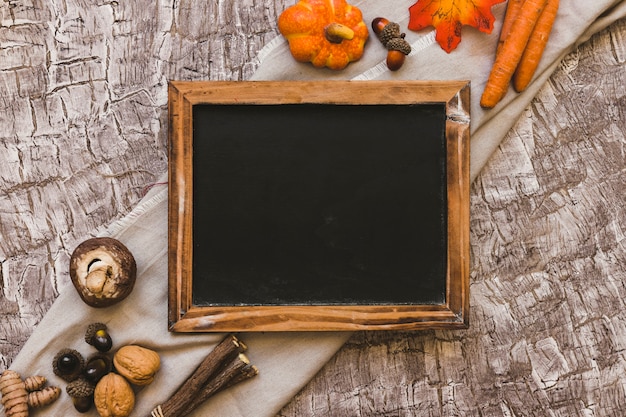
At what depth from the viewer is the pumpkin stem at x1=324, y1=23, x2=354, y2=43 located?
4.21ft

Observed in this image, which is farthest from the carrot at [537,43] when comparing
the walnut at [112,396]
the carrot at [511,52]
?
the walnut at [112,396]

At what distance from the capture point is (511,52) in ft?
4.38

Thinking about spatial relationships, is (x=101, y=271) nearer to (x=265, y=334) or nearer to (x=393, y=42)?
(x=265, y=334)

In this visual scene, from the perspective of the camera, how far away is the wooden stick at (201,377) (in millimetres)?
1340

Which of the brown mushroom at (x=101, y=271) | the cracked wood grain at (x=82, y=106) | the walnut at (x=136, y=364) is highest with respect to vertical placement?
the cracked wood grain at (x=82, y=106)

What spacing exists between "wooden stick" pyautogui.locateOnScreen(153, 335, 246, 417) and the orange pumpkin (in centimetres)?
63

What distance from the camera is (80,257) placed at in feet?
4.27

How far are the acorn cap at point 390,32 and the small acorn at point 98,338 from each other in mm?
881

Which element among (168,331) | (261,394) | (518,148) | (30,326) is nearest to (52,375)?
(30,326)

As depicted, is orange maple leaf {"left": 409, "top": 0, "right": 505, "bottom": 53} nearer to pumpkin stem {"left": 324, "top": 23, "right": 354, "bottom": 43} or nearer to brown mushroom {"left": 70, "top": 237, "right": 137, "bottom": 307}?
pumpkin stem {"left": 324, "top": 23, "right": 354, "bottom": 43}

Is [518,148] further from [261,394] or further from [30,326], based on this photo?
[30,326]

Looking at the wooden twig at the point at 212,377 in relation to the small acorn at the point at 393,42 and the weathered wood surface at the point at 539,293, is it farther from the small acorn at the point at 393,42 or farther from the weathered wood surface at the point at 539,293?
the small acorn at the point at 393,42

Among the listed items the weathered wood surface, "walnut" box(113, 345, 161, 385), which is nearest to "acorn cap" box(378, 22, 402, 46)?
the weathered wood surface

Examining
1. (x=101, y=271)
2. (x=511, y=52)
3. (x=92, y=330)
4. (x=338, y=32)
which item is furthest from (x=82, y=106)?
(x=511, y=52)
